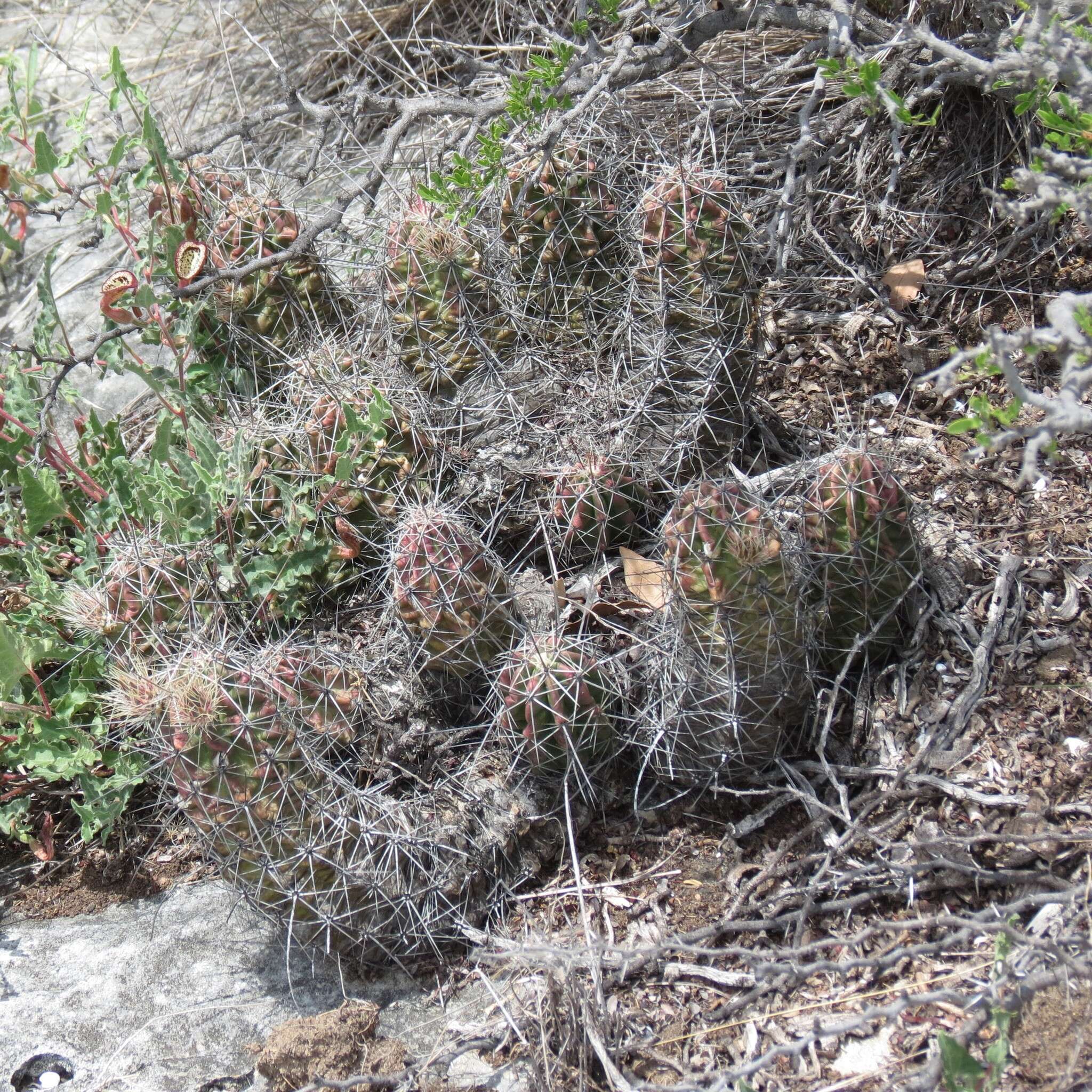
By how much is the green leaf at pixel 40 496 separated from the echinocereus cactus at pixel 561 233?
144cm

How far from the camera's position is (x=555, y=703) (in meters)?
2.51

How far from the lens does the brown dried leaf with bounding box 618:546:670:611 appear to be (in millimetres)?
2795

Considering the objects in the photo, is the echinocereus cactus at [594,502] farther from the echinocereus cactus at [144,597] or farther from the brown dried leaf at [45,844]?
the brown dried leaf at [45,844]

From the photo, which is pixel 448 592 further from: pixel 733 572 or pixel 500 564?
pixel 733 572

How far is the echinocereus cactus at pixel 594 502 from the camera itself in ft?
9.37

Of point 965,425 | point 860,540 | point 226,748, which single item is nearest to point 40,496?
point 226,748

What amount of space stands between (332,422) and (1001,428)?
1874 millimetres

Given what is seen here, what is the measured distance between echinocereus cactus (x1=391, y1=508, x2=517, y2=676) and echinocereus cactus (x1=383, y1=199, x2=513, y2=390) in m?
0.67

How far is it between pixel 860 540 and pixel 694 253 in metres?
0.91

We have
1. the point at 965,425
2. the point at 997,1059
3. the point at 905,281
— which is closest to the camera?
the point at 997,1059

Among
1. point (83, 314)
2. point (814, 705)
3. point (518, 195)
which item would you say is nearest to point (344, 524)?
point (518, 195)

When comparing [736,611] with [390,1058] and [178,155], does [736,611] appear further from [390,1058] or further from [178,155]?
[178,155]

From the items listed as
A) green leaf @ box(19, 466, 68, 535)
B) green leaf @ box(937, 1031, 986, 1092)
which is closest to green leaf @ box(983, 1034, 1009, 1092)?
green leaf @ box(937, 1031, 986, 1092)

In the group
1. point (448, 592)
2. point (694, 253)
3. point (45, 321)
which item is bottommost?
point (448, 592)
